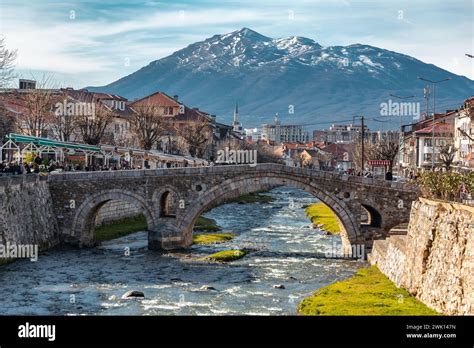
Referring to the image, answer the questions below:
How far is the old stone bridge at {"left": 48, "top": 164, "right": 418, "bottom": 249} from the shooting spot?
64.7 meters

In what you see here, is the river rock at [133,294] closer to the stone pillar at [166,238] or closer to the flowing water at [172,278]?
the flowing water at [172,278]

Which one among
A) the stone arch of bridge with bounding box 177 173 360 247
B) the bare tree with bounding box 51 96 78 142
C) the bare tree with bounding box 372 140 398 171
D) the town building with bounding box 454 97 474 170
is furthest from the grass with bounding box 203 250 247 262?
the bare tree with bounding box 372 140 398 171

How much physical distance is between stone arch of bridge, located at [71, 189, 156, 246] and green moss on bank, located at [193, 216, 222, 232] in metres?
11.7

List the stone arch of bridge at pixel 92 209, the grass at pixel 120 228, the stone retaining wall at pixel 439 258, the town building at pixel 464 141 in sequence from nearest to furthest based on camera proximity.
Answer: the stone retaining wall at pixel 439 258, the stone arch of bridge at pixel 92 209, the grass at pixel 120 228, the town building at pixel 464 141

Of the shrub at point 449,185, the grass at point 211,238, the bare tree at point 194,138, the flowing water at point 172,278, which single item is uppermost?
the bare tree at point 194,138

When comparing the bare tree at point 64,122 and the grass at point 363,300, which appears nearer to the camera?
the grass at point 363,300

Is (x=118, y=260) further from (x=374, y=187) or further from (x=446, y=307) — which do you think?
(x=446, y=307)

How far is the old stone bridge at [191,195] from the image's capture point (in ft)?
212

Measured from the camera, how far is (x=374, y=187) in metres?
64.8

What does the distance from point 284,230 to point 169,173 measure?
55.1 feet

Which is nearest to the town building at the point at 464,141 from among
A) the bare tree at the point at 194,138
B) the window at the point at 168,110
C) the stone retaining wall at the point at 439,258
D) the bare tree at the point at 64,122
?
the bare tree at the point at 194,138

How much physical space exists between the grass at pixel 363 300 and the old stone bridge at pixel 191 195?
1645 centimetres

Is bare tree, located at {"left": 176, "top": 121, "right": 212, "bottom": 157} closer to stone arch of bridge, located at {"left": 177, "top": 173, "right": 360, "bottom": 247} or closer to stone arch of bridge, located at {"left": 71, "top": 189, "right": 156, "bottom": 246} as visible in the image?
stone arch of bridge, located at {"left": 177, "top": 173, "right": 360, "bottom": 247}

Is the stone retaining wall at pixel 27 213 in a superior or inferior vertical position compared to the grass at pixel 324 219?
superior
